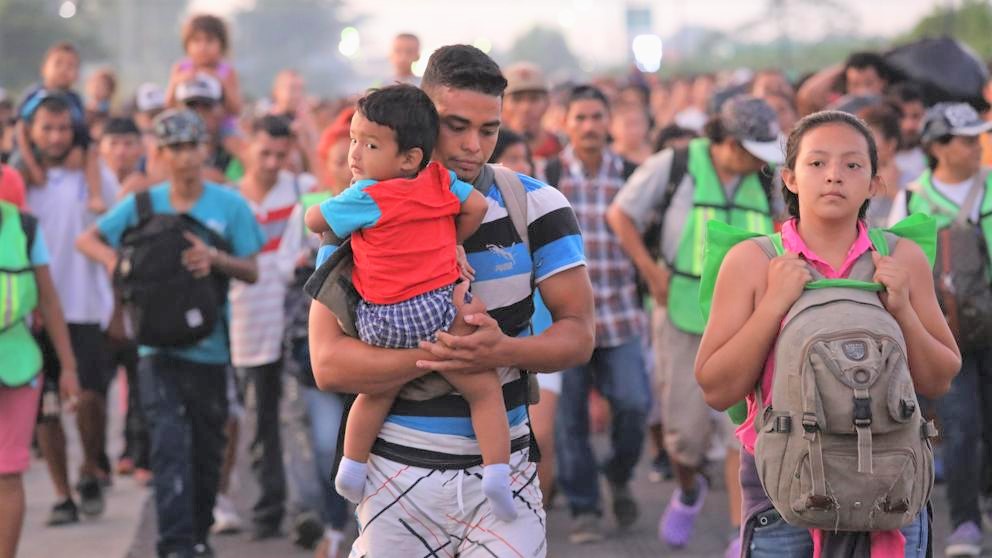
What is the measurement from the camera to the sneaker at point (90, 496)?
980 centimetres

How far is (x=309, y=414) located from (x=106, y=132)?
4931 mm

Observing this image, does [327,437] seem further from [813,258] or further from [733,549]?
[813,258]

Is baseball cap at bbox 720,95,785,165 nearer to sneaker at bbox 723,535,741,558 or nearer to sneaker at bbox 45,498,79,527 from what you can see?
sneaker at bbox 723,535,741,558

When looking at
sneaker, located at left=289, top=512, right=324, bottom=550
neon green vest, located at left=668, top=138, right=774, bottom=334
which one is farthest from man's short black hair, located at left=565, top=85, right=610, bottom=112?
sneaker, located at left=289, top=512, right=324, bottom=550

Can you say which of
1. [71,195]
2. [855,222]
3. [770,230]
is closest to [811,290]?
[855,222]

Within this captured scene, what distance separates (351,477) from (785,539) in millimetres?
1171

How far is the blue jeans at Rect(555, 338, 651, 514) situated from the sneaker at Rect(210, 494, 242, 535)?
6.06 feet

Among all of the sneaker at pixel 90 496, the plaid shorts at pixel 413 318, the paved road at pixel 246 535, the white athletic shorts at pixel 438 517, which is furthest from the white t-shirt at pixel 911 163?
the plaid shorts at pixel 413 318

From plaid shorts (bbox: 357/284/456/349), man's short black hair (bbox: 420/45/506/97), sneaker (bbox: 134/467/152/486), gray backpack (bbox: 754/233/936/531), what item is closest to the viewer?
gray backpack (bbox: 754/233/936/531)

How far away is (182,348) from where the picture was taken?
7.89 metres

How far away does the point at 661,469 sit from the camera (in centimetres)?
1065

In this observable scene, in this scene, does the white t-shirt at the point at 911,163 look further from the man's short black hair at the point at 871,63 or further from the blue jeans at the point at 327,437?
the blue jeans at the point at 327,437

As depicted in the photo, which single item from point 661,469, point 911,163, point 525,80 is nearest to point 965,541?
point 661,469

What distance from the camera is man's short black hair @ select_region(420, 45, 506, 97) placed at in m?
4.33
